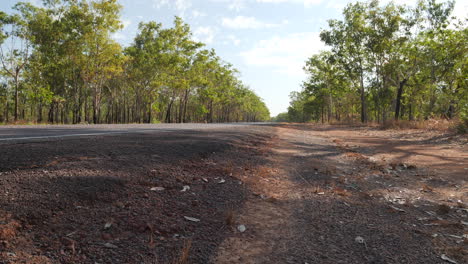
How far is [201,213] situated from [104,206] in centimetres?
110

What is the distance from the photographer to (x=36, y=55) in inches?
1259

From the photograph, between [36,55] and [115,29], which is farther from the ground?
[115,29]

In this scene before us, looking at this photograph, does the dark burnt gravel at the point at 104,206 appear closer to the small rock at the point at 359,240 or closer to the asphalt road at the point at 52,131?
the small rock at the point at 359,240

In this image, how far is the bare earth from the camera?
2463 millimetres

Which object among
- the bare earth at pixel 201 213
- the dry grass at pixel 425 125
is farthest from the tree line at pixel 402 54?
the bare earth at pixel 201 213

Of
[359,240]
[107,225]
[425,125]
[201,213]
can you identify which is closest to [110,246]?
[107,225]

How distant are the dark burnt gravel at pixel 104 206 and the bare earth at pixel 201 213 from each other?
0.04 feet

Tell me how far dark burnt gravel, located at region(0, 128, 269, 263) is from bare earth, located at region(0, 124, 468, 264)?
0.04 feet

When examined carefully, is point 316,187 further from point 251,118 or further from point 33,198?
point 251,118

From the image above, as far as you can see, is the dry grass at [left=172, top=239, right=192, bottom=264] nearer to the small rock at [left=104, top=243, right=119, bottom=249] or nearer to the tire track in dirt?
the tire track in dirt

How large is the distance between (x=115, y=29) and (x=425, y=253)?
3368 centimetres

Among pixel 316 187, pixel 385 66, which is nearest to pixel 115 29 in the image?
pixel 385 66

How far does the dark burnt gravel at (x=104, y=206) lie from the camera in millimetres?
2324

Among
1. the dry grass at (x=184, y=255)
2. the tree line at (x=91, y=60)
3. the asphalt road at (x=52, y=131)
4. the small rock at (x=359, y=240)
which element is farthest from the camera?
the tree line at (x=91, y=60)
